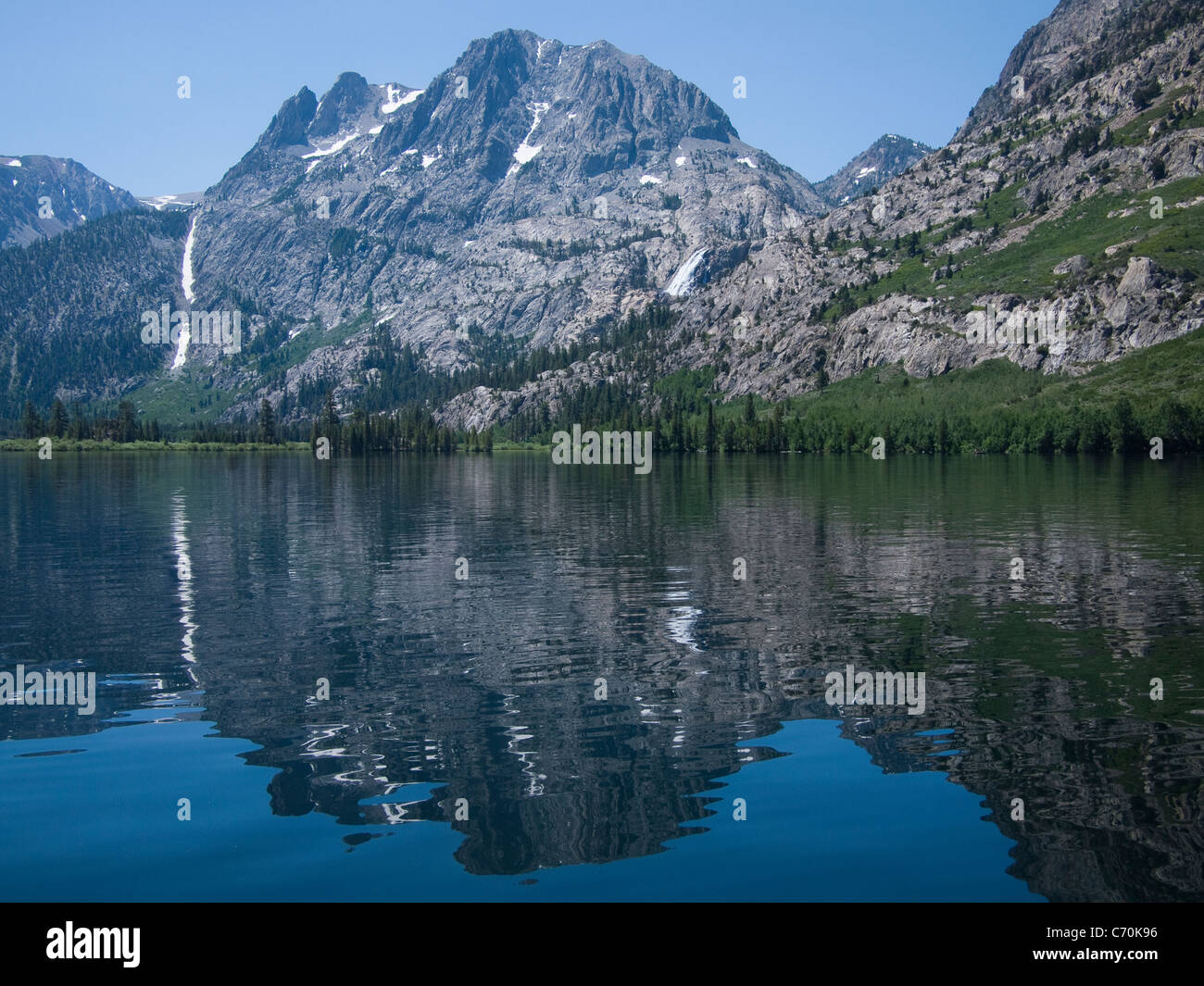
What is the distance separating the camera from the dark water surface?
1919 centimetres

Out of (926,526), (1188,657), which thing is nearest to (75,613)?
(1188,657)

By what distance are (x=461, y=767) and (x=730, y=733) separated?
8439 mm

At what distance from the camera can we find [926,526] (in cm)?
8125

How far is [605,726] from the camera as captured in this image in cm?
2806

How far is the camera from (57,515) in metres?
91.6

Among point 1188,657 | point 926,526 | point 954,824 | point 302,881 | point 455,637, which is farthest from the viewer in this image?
point 926,526

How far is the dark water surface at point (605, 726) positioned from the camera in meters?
19.2

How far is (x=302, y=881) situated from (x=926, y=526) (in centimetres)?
7265

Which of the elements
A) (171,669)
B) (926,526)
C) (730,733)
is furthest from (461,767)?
(926,526)
